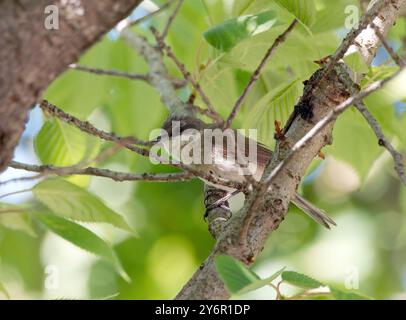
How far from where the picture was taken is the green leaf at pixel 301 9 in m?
2.64

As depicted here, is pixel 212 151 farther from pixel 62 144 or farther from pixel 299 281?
pixel 299 281

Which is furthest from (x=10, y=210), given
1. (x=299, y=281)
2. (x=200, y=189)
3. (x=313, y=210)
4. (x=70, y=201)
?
(x=200, y=189)

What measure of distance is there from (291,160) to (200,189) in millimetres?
3597

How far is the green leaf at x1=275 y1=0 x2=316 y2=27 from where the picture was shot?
2639mm

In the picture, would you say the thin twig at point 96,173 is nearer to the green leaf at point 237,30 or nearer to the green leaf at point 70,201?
the green leaf at point 70,201

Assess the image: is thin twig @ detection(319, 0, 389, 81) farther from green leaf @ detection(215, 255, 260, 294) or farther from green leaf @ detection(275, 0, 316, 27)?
green leaf @ detection(215, 255, 260, 294)

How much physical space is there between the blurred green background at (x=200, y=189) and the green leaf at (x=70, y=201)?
451mm

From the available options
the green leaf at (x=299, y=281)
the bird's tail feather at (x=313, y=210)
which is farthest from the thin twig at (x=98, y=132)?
the bird's tail feather at (x=313, y=210)

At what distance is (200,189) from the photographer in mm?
5941

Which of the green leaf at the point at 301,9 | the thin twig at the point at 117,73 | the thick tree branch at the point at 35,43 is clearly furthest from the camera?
the thin twig at the point at 117,73

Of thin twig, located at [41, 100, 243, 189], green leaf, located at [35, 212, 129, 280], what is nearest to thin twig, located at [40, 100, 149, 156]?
thin twig, located at [41, 100, 243, 189]
